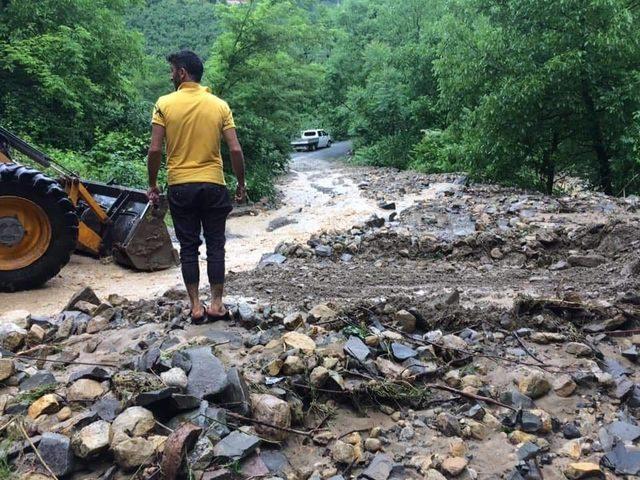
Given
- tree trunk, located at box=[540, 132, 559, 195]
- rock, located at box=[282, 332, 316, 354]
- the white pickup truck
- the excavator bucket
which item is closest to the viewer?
rock, located at box=[282, 332, 316, 354]

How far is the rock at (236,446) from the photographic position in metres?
2.59

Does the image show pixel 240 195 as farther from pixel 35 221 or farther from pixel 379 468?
pixel 35 221

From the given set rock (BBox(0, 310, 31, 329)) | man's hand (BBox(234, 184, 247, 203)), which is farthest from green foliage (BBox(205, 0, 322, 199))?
man's hand (BBox(234, 184, 247, 203))

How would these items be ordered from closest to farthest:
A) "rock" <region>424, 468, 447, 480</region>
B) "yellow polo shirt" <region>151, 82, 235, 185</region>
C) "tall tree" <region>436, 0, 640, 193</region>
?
"rock" <region>424, 468, 447, 480</region>
"yellow polo shirt" <region>151, 82, 235, 185</region>
"tall tree" <region>436, 0, 640, 193</region>

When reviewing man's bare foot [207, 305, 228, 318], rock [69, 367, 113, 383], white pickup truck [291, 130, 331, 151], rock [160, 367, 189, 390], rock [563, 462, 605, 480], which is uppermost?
rock [160, 367, 189, 390]

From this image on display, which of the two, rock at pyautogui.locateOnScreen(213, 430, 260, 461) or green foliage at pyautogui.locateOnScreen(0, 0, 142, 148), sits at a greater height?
green foliage at pyautogui.locateOnScreen(0, 0, 142, 148)

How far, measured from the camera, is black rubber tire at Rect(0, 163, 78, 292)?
20.6 feet

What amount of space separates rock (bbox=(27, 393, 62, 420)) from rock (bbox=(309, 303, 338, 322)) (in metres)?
1.86

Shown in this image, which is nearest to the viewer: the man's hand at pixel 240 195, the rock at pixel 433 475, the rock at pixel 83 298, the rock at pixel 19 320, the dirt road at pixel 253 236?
the rock at pixel 433 475

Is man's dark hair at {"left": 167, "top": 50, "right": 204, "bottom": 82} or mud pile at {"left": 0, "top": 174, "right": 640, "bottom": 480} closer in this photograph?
mud pile at {"left": 0, "top": 174, "right": 640, "bottom": 480}

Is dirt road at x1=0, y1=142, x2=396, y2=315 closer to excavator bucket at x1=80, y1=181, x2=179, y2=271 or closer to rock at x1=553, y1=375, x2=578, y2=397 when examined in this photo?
excavator bucket at x1=80, y1=181, x2=179, y2=271

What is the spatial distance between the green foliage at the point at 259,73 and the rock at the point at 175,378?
48.3 ft

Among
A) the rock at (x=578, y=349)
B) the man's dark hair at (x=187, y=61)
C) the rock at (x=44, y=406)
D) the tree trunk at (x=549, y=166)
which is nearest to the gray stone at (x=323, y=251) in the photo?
the man's dark hair at (x=187, y=61)

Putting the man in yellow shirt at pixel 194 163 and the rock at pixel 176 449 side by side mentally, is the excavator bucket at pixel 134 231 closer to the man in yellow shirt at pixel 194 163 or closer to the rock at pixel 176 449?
the man in yellow shirt at pixel 194 163
